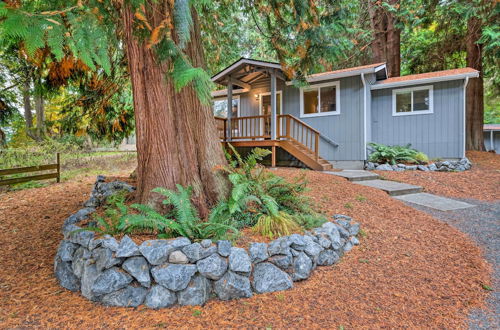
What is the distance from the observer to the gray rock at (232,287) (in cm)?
245

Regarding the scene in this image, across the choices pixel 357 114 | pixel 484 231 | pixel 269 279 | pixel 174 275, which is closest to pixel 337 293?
pixel 269 279

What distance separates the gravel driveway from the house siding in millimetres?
3697

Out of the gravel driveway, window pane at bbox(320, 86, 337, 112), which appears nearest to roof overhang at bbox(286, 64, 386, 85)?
window pane at bbox(320, 86, 337, 112)

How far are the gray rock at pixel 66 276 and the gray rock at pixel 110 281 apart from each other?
1.32ft

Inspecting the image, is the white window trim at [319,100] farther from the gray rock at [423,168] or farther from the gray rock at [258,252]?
the gray rock at [258,252]

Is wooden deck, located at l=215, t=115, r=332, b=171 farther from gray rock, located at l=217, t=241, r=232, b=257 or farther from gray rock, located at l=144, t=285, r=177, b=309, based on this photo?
gray rock, located at l=144, t=285, r=177, b=309

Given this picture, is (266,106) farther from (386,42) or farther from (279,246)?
(279,246)

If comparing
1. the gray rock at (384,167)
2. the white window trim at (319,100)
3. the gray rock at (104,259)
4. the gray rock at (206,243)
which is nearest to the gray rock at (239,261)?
the gray rock at (206,243)

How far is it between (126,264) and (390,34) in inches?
569

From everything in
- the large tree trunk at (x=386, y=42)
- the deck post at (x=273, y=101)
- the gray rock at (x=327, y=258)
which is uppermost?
the large tree trunk at (x=386, y=42)

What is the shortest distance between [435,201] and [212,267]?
5285 mm

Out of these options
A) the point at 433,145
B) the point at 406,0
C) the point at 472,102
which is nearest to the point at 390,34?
the point at 406,0

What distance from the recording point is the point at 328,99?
A: 961cm

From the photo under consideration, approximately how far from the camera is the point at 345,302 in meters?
2.34
